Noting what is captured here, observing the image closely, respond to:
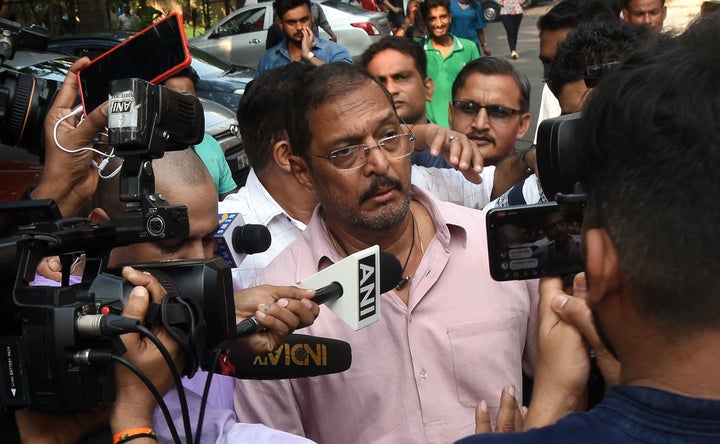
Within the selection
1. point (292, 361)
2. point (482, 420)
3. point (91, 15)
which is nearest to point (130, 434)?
point (292, 361)

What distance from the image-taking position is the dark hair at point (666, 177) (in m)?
1.16

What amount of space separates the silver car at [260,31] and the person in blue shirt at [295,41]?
290 inches

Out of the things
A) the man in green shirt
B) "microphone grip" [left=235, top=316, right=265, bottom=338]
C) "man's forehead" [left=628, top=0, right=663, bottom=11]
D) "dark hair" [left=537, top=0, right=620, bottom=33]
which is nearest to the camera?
"microphone grip" [left=235, top=316, right=265, bottom=338]

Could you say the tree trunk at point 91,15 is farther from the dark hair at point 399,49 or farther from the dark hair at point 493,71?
the dark hair at point 493,71

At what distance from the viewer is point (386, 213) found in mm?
2559

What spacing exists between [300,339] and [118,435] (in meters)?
0.52

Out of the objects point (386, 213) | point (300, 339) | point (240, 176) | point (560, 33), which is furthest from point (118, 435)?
point (240, 176)

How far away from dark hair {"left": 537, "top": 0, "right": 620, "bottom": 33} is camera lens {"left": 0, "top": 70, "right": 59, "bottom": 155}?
2.65 metres

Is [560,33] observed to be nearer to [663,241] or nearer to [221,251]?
[221,251]

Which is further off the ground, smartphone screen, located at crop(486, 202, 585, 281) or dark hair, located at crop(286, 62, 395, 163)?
dark hair, located at crop(286, 62, 395, 163)

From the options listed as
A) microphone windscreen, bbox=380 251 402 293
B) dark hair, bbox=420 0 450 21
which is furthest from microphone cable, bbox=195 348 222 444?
dark hair, bbox=420 0 450 21

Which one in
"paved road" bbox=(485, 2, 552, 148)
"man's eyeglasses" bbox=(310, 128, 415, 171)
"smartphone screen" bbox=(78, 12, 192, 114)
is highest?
"smartphone screen" bbox=(78, 12, 192, 114)

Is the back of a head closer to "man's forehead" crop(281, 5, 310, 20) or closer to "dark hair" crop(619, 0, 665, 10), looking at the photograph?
"dark hair" crop(619, 0, 665, 10)

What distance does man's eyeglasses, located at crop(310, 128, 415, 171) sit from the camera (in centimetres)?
264
